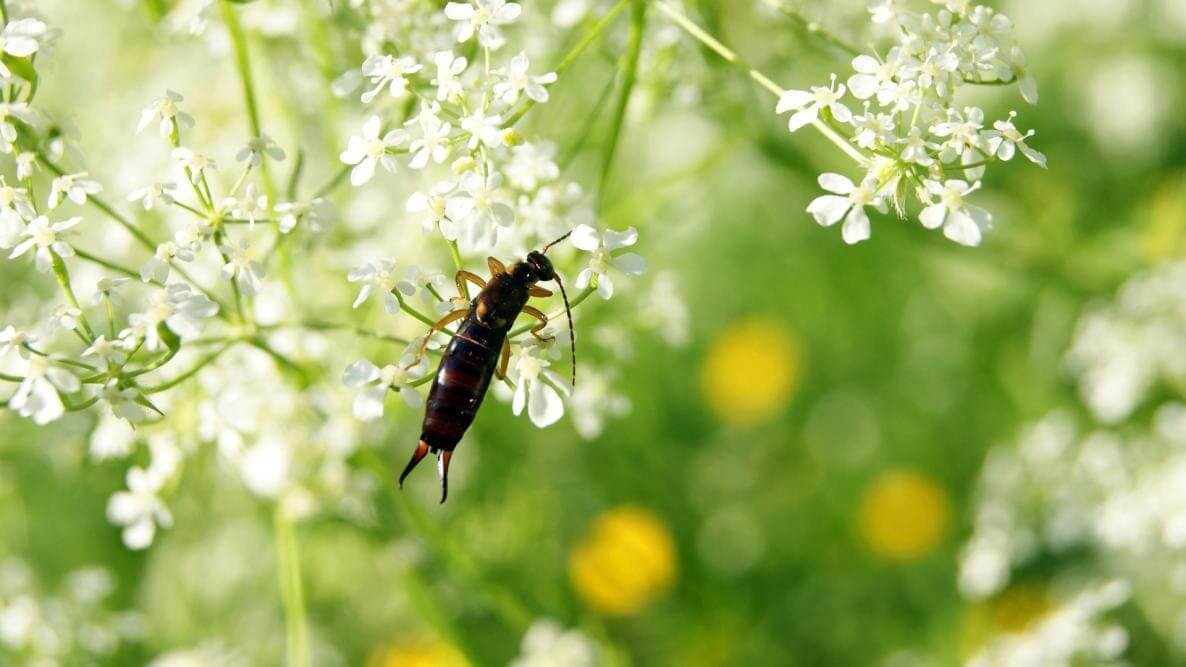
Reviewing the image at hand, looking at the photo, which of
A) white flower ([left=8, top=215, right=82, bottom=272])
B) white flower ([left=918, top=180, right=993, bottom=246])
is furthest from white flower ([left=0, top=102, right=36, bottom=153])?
white flower ([left=918, top=180, right=993, bottom=246])

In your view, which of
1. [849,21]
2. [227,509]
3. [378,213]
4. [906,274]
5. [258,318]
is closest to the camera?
[258,318]

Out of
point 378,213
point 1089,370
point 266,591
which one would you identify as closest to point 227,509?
point 266,591

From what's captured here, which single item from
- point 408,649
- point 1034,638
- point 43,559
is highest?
point 43,559

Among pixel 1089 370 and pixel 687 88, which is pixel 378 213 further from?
pixel 1089 370

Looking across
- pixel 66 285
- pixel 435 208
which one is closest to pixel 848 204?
pixel 435 208

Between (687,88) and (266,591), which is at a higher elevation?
(687,88)

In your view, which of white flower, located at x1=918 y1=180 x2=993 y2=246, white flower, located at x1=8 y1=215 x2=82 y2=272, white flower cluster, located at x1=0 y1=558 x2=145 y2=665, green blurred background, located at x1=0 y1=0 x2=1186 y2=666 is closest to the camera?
white flower, located at x1=918 y1=180 x2=993 y2=246

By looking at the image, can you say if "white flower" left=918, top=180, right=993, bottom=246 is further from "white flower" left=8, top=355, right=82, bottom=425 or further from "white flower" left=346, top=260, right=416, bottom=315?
"white flower" left=8, top=355, right=82, bottom=425

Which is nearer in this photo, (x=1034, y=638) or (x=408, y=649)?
(x=1034, y=638)
